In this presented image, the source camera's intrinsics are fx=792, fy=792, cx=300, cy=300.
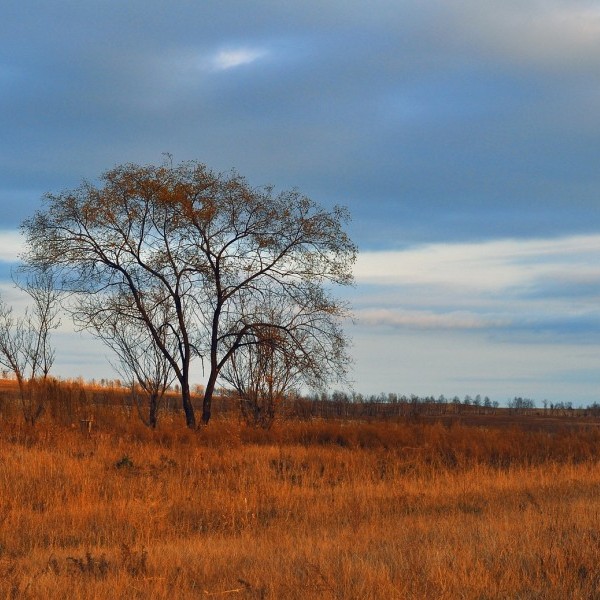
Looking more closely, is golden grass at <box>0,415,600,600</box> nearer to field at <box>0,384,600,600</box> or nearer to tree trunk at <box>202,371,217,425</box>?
field at <box>0,384,600,600</box>

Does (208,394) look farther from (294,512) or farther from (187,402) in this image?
(294,512)

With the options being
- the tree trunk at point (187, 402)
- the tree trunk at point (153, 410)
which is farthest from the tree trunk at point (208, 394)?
the tree trunk at point (153, 410)

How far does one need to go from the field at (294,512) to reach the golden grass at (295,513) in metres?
0.04

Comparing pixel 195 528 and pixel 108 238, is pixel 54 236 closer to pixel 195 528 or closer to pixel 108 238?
pixel 108 238

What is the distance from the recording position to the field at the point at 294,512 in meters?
6.74

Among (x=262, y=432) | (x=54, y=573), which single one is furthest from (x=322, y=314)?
(x=54, y=573)

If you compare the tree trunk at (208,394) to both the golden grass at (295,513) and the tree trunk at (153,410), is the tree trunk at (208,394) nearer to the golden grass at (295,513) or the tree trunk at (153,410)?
the tree trunk at (153,410)

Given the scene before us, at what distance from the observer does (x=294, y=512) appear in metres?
12.0

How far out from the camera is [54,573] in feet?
24.3

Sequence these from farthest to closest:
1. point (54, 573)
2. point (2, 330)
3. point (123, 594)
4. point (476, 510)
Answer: point (2, 330)
point (476, 510)
point (54, 573)
point (123, 594)

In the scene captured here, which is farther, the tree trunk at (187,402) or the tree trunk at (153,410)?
the tree trunk at (153,410)

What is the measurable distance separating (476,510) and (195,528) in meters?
4.33

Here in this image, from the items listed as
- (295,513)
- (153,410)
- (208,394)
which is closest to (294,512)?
(295,513)

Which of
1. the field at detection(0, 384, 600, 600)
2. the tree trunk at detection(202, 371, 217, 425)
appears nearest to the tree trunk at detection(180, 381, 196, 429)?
the tree trunk at detection(202, 371, 217, 425)
